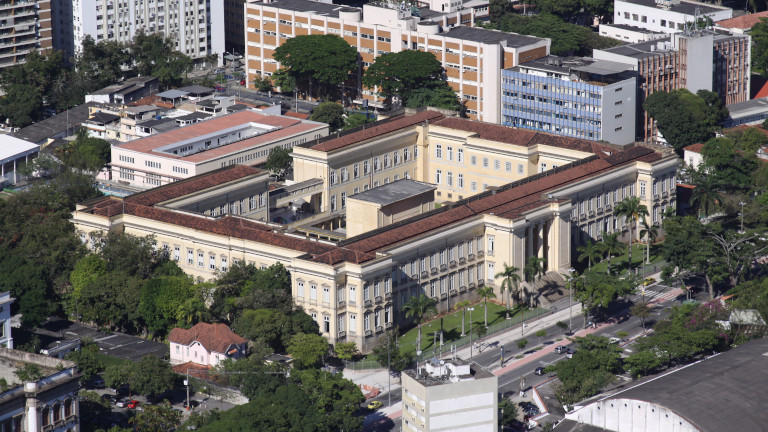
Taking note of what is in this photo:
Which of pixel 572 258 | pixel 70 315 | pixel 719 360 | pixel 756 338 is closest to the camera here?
pixel 719 360

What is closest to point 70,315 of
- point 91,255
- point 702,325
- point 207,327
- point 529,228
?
Result: point 91,255

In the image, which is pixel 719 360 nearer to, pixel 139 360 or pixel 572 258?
pixel 572 258

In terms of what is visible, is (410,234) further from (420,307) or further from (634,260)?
(634,260)

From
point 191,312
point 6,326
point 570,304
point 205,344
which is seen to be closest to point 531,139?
point 570,304

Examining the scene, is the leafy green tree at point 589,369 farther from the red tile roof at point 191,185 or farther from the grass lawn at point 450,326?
the red tile roof at point 191,185

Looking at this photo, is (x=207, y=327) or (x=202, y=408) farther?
(x=207, y=327)

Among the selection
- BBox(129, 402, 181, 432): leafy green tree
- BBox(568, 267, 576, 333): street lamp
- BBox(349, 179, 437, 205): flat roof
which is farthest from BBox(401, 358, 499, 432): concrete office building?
BBox(349, 179, 437, 205): flat roof

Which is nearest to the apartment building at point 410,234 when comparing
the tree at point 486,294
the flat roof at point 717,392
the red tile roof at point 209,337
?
the tree at point 486,294
